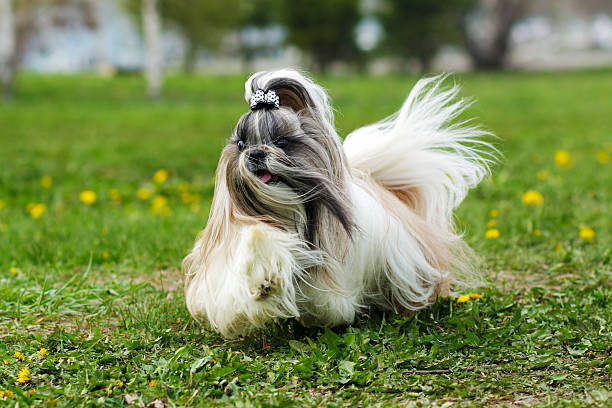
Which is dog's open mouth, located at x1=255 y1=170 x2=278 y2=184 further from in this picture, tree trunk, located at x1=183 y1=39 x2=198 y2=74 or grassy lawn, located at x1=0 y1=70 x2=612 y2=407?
tree trunk, located at x1=183 y1=39 x2=198 y2=74

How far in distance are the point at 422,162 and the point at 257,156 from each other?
120 centimetres

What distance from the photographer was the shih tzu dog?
300cm

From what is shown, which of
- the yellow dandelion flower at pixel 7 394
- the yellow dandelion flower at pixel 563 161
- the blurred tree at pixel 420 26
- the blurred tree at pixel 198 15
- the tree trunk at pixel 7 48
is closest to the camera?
the yellow dandelion flower at pixel 7 394

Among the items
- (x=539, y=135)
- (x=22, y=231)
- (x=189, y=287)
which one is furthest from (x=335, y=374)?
(x=539, y=135)

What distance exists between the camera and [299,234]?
10.2 feet

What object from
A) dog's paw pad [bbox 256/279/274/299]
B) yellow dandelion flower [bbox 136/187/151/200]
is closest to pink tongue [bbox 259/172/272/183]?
dog's paw pad [bbox 256/279/274/299]

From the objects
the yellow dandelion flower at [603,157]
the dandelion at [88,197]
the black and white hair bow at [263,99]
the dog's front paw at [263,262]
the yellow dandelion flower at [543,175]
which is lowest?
the dandelion at [88,197]

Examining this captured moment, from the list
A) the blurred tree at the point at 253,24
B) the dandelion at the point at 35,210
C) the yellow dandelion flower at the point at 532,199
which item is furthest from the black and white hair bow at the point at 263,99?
the blurred tree at the point at 253,24

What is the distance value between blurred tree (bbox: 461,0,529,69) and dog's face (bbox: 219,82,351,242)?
27204 millimetres

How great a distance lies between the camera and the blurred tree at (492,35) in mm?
28906

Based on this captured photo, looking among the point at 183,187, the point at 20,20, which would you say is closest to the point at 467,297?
the point at 183,187

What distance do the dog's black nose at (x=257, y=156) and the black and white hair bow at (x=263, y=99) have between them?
22 cm

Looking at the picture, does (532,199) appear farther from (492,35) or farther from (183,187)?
(492,35)

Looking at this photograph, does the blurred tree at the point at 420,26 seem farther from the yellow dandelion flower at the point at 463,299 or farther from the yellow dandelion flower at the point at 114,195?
the yellow dandelion flower at the point at 463,299
